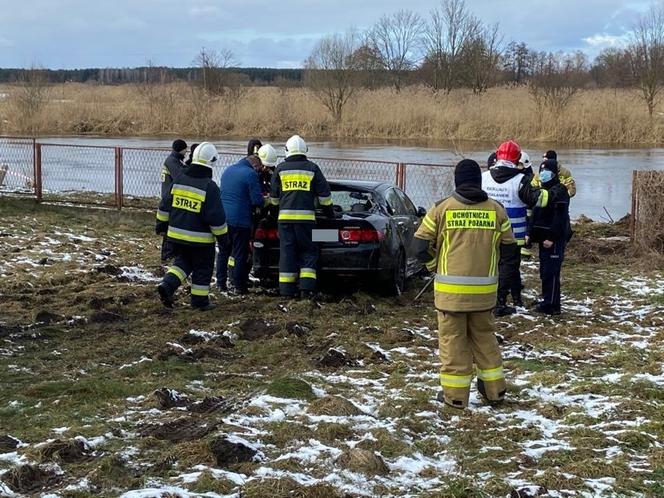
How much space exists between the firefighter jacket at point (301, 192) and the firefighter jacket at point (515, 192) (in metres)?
1.73

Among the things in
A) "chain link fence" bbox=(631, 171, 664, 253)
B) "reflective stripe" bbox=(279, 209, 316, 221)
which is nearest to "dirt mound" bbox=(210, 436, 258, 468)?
"reflective stripe" bbox=(279, 209, 316, 221)

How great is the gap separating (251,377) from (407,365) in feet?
4.22

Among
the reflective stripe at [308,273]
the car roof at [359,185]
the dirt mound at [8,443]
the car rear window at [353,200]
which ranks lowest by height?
the dirt mound at [8,443]

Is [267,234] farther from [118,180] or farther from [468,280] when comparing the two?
[118,180]

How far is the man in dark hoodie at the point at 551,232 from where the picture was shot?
8.20 meters

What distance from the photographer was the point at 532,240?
Answer: 8.41 m

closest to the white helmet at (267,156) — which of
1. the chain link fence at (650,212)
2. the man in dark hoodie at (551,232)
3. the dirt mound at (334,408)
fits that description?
the man in dark hoodie at (551,232)

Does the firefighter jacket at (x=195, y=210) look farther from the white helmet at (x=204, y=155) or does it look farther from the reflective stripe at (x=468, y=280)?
the reflective stripe at (x=468, y=280)

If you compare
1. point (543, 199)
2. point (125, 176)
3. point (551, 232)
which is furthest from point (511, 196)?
point (125, 176)

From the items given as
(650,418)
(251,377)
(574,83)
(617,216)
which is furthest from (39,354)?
(574,83)

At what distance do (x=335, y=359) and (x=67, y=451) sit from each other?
262 cm

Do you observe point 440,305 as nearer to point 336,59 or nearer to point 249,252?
point 249,252

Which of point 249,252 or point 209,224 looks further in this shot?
point 249,252

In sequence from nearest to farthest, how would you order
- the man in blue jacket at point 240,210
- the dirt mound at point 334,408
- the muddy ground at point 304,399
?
the muddy ground at point 304,399 → the dirt mound at point 334,408 → the man in blue jacket at point 240,210
